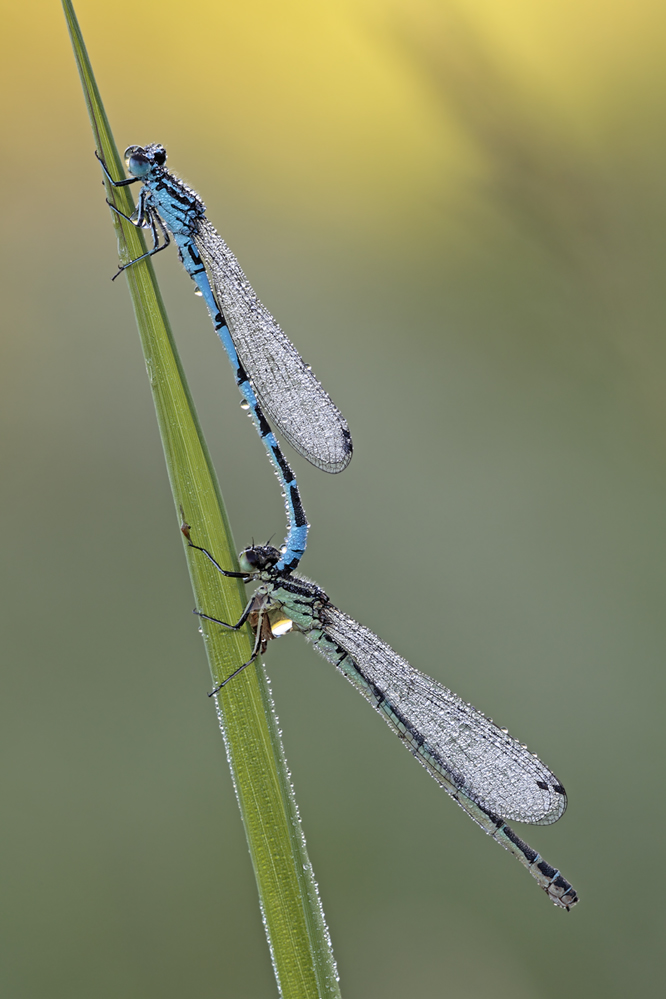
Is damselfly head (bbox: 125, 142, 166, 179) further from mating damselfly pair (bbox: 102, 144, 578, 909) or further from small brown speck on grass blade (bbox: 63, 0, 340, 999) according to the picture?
small brown speck on grass blade (bbox: 63, 0, 340, 999)

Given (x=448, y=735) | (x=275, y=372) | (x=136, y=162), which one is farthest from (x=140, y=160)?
(x=448, y=735)

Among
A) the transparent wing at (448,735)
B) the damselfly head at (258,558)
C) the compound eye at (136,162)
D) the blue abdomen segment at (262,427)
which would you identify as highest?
the compound eye at (136,162)

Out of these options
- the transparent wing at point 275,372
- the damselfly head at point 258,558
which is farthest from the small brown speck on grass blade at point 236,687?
the transparent wing at point 275,372

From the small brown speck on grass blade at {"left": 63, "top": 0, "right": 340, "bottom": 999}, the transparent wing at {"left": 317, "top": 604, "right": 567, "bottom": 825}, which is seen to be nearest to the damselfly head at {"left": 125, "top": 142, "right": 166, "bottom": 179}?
the small brown speck on grass blade at {"left": 63, "top": 0, "right": 340, "bottom": 999}

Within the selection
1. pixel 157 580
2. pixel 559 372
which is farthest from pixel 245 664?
pixel 559 372

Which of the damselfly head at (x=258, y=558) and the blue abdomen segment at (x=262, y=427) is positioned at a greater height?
the blue abdomen segment at (x=262, y=427)

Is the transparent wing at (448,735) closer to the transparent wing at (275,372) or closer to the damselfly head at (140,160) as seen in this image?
the transparent wing at (275,372)
